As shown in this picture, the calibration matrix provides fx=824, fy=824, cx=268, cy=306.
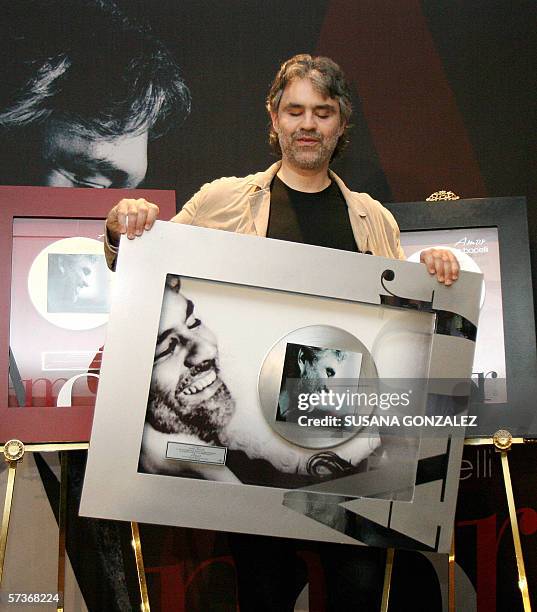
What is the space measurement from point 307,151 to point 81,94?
1.07m

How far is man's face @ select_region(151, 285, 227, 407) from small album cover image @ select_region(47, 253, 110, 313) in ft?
2.83

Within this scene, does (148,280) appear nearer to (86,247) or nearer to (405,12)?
(86,247)

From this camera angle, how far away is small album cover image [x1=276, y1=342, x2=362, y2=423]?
1.57 metres

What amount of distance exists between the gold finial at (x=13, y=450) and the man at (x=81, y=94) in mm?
948

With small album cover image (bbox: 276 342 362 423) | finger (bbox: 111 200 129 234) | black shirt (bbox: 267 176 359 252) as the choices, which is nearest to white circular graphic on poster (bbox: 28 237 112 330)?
black shirt (bbox: 267 176 359 252)

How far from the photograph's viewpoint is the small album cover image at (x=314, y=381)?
157cm

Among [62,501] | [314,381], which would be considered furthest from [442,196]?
[62,501]

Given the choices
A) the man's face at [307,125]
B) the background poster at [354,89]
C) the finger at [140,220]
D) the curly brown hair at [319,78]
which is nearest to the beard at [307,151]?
the man's face at [307,125]

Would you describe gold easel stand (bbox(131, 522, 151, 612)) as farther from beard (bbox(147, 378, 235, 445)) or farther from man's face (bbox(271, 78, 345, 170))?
man's face (bbox(271, 78, 345, 170))

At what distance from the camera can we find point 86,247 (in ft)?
7.94

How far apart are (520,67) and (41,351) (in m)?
1.83

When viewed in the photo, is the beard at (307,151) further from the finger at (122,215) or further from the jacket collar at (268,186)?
the finger at (122,215)

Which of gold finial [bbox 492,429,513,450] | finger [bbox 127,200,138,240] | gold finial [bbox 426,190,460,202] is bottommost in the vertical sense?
gold finial [bbox 492,429,513,450]

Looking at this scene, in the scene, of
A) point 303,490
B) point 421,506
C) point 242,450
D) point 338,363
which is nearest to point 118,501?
point 242,450
